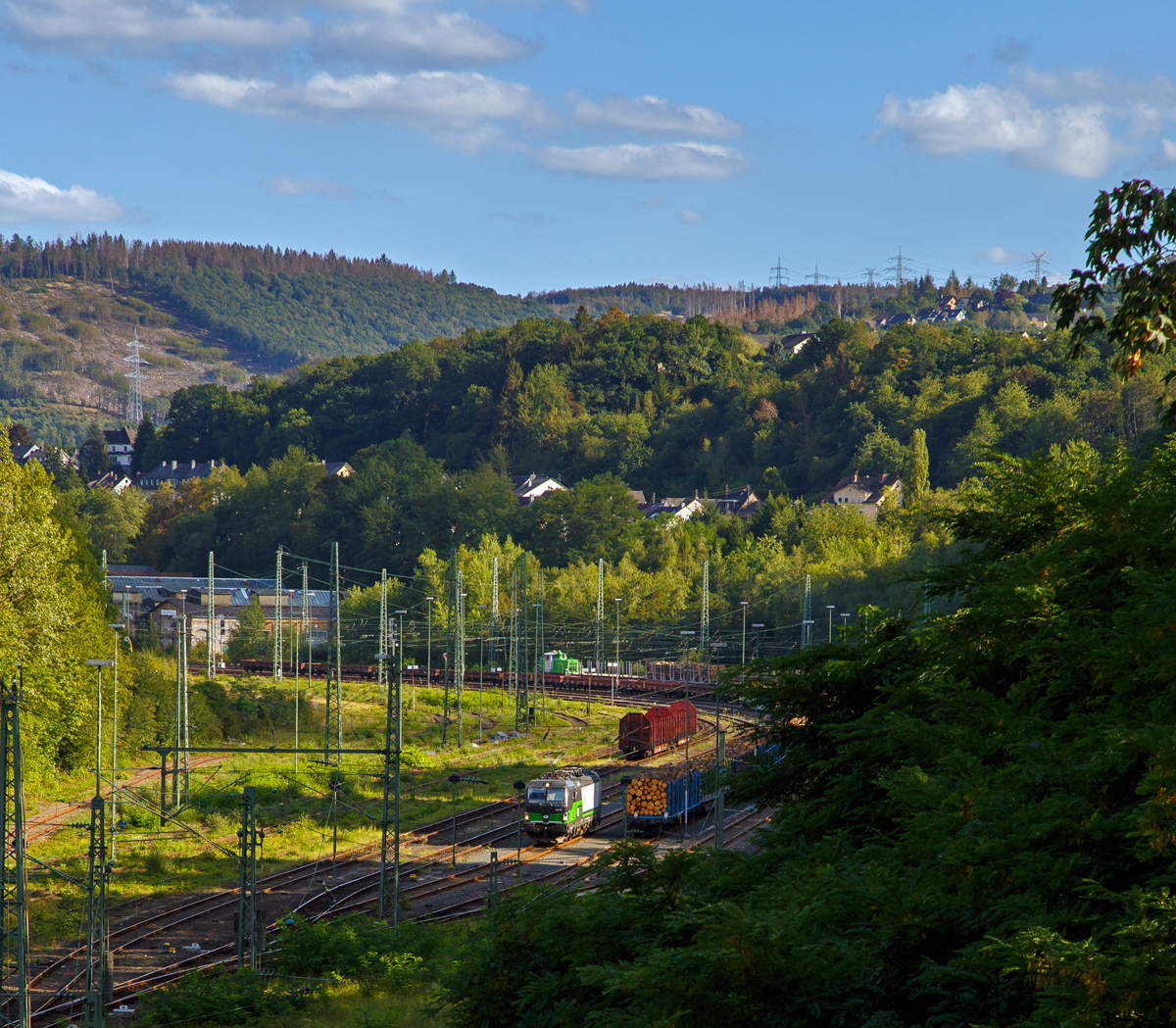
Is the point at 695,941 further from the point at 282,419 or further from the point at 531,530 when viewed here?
the point at 282,419

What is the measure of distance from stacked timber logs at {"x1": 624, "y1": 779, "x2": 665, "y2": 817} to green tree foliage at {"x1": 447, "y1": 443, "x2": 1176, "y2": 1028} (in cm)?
2358

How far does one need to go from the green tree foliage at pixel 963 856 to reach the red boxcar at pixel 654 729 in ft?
126

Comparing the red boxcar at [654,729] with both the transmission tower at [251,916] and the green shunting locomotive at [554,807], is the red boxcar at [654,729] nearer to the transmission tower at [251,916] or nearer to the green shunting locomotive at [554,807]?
the green shunting locomotive at [554,807]

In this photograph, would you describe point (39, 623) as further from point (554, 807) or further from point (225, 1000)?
point (225, 1000)

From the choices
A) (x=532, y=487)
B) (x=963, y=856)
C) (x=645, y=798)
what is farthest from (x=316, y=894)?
(x=532, y=487)

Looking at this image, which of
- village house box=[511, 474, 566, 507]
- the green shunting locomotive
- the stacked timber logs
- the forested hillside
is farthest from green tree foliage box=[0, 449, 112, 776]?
village house box=[511, 474, 566, 507]

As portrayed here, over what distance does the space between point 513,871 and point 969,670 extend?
23.8 metres

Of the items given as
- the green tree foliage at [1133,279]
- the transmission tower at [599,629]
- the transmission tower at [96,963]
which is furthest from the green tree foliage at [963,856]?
the transmission tower at [599,629]

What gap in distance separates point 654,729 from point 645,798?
15.1 meters

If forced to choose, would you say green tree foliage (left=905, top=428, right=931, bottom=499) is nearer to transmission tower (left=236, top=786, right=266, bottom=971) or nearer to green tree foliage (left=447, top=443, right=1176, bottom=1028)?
transmission tower (left=236, top=786, right=266, bottom=971)

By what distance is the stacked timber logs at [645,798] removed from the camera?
40.0 meters

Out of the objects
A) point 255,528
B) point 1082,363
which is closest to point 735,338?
point 1082,363

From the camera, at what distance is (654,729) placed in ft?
181

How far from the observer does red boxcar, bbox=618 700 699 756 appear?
55000mm
